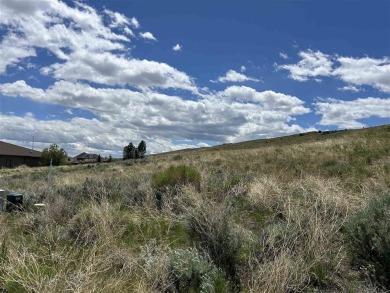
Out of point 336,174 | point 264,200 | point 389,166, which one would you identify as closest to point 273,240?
point 264,200

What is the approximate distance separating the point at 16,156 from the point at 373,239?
257 ft

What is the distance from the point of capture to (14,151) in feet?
249

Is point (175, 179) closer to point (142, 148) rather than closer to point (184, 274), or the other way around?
point (184, 274)

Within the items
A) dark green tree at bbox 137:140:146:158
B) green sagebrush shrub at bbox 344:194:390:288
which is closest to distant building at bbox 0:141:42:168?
dark green tree at bbox 137:140:146:158

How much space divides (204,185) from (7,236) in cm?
501

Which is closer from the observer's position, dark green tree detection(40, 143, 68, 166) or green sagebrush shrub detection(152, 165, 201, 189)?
green sagebrush shrub detection(152, 165, 201, 189)

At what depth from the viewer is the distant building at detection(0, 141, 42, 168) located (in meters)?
71.4

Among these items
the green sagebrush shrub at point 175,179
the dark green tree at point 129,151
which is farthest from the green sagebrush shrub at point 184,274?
the dark green tree at point 129,151

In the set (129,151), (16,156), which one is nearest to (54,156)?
(16,156)

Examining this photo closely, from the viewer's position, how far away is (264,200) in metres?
8.63

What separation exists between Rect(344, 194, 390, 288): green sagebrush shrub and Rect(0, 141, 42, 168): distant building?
73579 mm

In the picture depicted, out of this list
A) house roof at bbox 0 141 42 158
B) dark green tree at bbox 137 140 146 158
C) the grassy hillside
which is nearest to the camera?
the grassy hillside

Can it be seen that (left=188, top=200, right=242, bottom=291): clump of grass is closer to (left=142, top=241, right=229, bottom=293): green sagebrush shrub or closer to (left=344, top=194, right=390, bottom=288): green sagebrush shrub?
(left=142, top=241, right=229, bottom=293): green sagebrush shrub

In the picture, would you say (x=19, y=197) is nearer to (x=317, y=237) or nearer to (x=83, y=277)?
(x=83, y=277)
